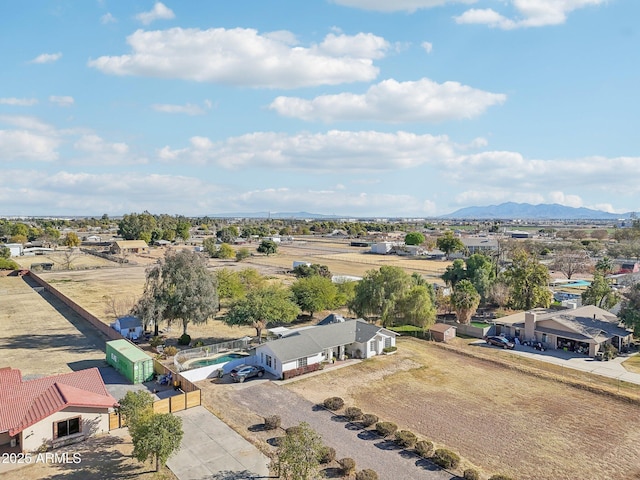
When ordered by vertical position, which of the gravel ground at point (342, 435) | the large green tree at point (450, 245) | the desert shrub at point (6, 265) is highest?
the large green tree at point (450, 245)

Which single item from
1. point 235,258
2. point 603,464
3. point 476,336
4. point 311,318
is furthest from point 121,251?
point 603,464

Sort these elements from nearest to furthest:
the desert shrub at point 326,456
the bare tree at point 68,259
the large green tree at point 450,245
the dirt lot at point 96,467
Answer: the dirt lot at point 96,467
the desert shrub at point 326,456
the bare tree at point 68,259
the large green tree at point 450,245

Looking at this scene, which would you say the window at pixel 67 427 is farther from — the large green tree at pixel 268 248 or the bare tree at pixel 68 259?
the large green tree at pixel 268 248

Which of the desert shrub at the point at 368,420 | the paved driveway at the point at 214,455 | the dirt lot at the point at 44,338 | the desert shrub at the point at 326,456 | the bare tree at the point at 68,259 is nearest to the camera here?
the paved driveway at the point at 214,455

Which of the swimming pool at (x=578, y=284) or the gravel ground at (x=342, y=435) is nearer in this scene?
the gravel ground at (x=342, y=435)

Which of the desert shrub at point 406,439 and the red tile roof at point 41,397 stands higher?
the red tile roof at point 41,397

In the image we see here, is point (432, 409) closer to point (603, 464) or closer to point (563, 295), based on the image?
point (603, 464)

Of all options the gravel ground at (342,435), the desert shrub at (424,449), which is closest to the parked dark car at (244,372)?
the gravel ground at (342,435)

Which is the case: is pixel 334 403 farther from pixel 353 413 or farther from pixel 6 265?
pixel 6 265
